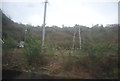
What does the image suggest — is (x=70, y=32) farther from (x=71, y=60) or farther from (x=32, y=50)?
(x=71, y=60)

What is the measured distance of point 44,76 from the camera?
5.77 metres

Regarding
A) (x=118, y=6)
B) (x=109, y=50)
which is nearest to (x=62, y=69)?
(x=109, y=50)

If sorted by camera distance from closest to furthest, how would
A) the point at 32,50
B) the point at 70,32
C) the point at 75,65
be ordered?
the point at 75,65 < the point at 32,50 < the point at 70,32

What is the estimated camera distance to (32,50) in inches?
284

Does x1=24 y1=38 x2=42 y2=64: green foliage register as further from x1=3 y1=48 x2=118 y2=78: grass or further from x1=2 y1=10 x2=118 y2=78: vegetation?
x1=3 y1=48 x2=118 y2=78: grass

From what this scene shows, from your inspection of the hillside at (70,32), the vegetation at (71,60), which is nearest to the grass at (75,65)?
the vegetation at (71,60)

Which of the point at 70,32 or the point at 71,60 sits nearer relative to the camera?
the point at 71,60

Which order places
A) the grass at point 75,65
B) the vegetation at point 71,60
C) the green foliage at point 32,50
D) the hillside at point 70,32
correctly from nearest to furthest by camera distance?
the grass at point 75,65 < the vegetation at point 71,60 < the green foliage at point 32,50 < the hillside at point 70,32

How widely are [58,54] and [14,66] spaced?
2017mm

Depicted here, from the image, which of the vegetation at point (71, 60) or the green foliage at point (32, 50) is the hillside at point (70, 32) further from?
the green foliage at point (32, 50)

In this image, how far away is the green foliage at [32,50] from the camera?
23.7 ft

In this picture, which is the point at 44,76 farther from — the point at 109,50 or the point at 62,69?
the point at 109,50

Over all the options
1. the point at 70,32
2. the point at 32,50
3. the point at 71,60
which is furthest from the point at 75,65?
the point at 70,32

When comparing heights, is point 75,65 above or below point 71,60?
below
